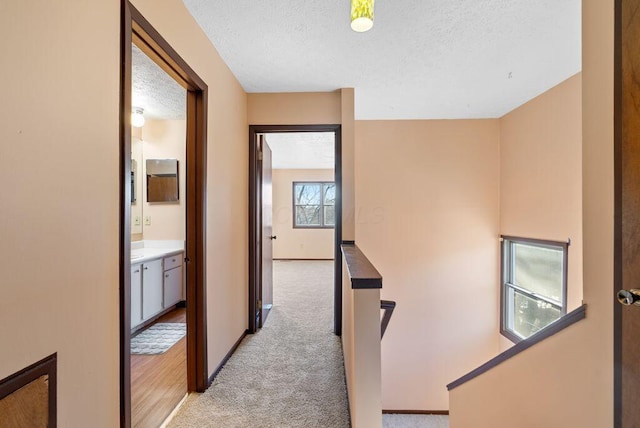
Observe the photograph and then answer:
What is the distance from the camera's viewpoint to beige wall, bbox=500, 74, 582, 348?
253cm

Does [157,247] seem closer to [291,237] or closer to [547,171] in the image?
[291,237]

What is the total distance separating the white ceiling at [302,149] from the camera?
13.9 ft

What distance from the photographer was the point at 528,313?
10.8 feet

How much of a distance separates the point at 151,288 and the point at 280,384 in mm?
1948

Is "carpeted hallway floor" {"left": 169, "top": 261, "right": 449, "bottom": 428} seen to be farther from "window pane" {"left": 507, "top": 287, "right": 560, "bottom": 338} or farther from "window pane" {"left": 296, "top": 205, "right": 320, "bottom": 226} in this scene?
"window pane" {"left": 296, "top": 205, "right": 320, "bottom": 226}

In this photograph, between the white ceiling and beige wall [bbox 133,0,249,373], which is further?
the white ceiling

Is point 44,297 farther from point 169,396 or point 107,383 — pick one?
point 169,396

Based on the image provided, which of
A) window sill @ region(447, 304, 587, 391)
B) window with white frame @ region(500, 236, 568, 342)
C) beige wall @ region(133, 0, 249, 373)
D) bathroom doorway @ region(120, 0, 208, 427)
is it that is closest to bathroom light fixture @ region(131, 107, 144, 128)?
bathroom doorway @ region(120, 0, 208, 427)

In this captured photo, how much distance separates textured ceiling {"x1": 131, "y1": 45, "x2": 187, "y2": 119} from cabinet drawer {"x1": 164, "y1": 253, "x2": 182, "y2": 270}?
1.75m

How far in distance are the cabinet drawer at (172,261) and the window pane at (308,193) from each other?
426 centimetres

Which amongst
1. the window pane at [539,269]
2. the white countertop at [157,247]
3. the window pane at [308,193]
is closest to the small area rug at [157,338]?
the white countertop at [157,247]

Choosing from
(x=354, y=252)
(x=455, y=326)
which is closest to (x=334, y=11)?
(x=354, y=252)

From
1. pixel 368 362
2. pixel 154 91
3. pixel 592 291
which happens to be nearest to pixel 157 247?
pixel 154 91

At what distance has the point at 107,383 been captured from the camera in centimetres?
106
